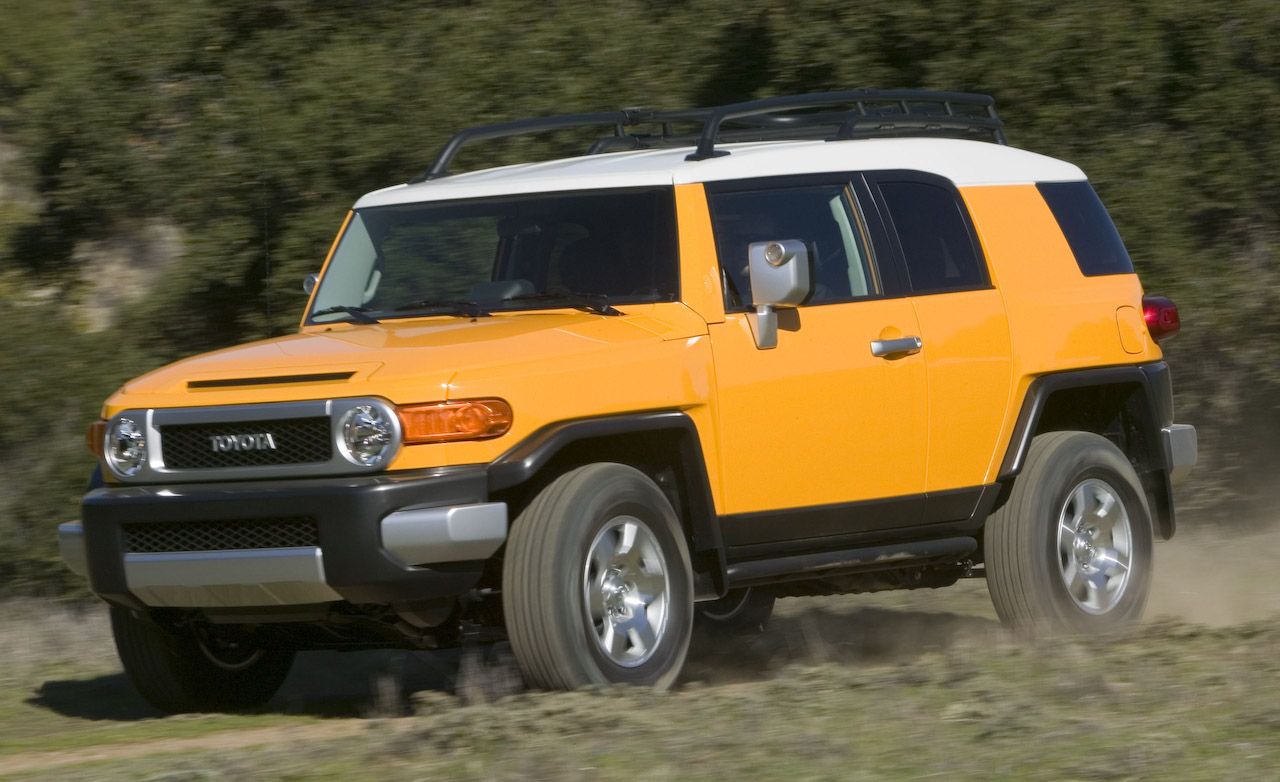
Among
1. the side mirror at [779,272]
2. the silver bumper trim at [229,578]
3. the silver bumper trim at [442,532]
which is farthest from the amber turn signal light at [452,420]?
the side mirror at [779,272]

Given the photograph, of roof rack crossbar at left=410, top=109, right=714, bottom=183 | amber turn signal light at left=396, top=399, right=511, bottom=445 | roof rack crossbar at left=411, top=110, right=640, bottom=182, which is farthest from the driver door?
roof rack crossbar at left=411, top=110, right=640, bottom=182

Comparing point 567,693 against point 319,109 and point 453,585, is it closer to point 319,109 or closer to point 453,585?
point 453,585

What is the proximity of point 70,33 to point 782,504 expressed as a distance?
743 centimetres

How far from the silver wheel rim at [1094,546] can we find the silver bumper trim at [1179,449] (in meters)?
0.39

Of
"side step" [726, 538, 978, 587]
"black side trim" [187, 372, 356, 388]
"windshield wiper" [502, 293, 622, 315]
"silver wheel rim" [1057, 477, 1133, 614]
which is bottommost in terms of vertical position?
"silver wheel rim" [1057, 477, 1133, 614]

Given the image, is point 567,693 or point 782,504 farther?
point 782,504

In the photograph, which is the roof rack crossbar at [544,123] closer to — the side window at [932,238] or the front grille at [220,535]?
the side window at [932,238]

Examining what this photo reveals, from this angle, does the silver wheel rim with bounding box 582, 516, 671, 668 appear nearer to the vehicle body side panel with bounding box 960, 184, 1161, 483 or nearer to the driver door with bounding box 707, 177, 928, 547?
the driver door with bounding box 707, 177, 928, 547

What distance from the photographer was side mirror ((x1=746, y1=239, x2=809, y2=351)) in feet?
21.4

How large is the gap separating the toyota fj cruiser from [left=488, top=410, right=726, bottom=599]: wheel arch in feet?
0.04

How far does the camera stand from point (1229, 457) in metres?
12.1

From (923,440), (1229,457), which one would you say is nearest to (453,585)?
(923,440)

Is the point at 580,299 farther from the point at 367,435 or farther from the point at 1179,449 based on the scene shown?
the point at 1179,449

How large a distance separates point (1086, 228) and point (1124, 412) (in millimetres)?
805
